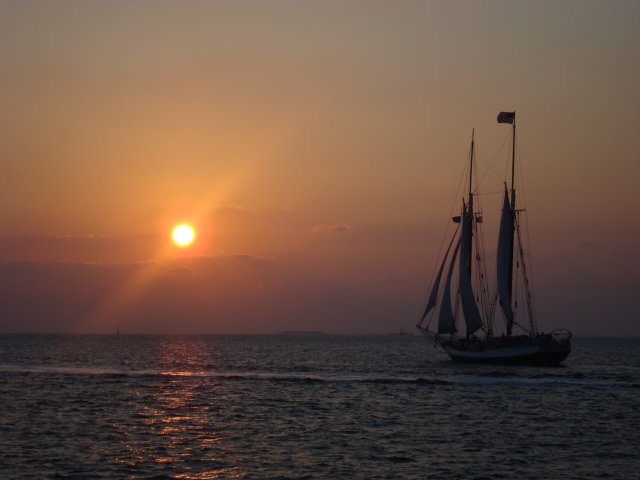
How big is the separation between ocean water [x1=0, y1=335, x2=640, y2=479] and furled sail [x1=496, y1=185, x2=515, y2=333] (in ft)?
69.7

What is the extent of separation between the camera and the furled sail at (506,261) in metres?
97.6

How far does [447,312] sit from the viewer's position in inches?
4011

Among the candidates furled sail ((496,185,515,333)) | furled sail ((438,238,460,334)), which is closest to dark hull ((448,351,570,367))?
furled sail ((496,185,515,333))

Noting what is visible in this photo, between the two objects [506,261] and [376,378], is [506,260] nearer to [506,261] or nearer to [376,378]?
[506,261]

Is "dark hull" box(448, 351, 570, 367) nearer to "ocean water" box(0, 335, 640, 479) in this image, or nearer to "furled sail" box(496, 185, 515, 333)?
"furled sail" box(496, 185, 515, 333)

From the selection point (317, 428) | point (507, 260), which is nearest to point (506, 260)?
point (507, 260)

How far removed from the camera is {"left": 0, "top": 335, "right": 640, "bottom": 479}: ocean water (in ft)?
110

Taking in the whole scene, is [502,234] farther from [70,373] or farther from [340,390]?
[70,373]

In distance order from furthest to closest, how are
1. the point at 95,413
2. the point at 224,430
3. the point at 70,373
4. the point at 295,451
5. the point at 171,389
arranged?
1. the point at 70,373
2. the point at 171,389
3. the point at 95,413
4. the point at 224,430
5. the point at 295,451

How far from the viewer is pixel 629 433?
44719 mm

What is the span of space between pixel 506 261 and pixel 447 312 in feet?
30.8

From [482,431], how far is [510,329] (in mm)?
55405

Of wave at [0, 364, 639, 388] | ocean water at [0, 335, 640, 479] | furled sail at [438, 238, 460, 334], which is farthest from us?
furled sail at [438, 238, 460, 334]

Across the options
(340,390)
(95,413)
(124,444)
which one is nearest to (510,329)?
(340,390)
